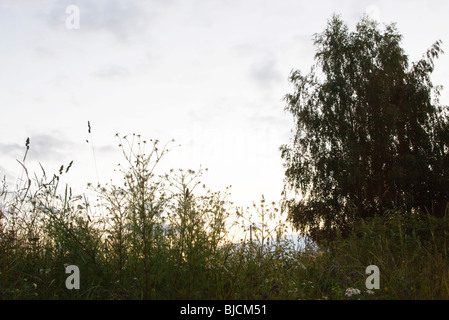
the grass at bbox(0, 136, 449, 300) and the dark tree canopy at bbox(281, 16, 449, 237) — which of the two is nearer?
the grass at bbox(0, 136, 449, 300)

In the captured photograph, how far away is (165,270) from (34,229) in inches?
87.6

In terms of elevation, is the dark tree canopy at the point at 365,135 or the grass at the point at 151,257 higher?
the dark tree canopy at the point at 365,135

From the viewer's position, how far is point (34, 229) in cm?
508

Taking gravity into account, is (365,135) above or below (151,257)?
above

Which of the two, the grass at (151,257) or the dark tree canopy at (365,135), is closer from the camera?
the grass at (151,257)

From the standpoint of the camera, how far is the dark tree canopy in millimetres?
16719

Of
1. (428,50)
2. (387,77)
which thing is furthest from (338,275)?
(428,50)

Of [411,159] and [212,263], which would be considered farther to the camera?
[411,159]

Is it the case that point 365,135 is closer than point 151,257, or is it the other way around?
point 151,257

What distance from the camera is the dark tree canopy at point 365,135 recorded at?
16.7 metres

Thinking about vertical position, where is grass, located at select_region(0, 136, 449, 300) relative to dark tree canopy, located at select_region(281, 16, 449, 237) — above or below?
below

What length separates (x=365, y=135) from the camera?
1823 cm
